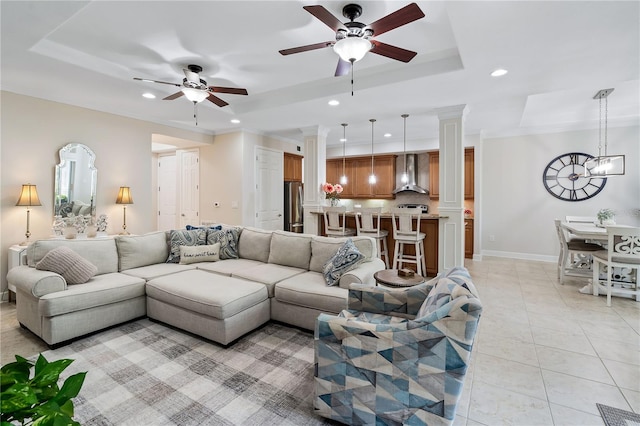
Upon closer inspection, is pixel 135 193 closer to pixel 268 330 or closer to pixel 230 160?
pixel 230 160

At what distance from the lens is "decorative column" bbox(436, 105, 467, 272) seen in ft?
14.9

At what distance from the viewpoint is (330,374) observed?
67.1 inches

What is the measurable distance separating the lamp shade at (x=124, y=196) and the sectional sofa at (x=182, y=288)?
4.76 feet

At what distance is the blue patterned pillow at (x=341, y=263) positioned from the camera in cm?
294

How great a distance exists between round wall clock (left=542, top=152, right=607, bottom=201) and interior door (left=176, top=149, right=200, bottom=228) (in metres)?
7.23

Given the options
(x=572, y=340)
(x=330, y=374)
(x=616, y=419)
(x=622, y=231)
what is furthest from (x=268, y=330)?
(x=622, y=231)

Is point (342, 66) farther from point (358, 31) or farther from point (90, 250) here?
point (90, 250)

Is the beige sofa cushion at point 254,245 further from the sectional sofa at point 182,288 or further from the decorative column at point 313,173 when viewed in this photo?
the decorative column at point 313,173

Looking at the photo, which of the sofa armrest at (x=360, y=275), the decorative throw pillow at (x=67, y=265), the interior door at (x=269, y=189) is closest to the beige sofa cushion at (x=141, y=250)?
the decorative throw pillow at (x=67, y=265)

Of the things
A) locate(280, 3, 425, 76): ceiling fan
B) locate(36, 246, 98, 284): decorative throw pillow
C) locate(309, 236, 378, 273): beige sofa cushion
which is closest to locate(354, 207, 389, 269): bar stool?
locate(309, 236, 378, 273): beige sofa cushion

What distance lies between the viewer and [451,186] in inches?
182

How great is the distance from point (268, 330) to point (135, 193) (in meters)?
3.66

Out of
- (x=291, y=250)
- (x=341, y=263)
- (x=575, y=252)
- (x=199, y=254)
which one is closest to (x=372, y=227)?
(x=291, y=250)

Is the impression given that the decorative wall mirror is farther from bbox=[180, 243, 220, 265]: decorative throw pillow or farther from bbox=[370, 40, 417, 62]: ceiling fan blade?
bbox=[370, 40, 417, 62]: ceiling fan blade
